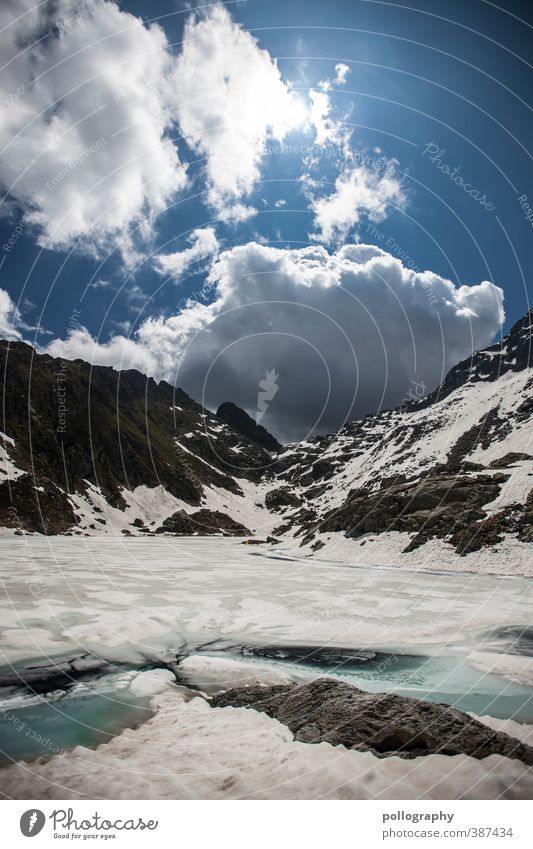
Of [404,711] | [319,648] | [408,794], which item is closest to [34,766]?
[408,794]

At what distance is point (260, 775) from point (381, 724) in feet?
5.83

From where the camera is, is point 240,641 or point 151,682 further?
point 240,641

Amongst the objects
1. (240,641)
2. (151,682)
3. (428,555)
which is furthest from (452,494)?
(151,682)

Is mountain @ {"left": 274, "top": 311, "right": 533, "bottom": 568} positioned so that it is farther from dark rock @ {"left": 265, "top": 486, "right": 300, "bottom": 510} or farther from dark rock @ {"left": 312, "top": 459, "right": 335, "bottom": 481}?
dark rock @ {"left": 312, "top": 459, "right": 335, "bottom": 481}

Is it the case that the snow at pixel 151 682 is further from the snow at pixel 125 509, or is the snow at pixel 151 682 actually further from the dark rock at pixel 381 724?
the snow at pixel 125 509

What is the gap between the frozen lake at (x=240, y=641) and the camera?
20.4 feet

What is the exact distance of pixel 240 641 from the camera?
10.2 m

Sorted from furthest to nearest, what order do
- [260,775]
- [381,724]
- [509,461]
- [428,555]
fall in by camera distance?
[509,461] → [428,555] → [381,724] → [260,775]

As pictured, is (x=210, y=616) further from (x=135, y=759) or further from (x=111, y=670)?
(x=135, y=759)

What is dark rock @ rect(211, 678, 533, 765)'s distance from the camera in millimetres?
4594

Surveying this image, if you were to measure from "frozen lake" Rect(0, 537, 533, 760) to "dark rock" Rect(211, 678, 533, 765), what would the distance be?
1487 millimetres

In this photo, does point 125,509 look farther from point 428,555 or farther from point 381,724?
point 381,724

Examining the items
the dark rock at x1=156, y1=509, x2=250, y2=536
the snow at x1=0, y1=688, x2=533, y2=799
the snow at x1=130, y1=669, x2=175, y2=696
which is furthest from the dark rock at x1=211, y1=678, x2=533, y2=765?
the dark rock at x1=156, y1=509, x2=250, y2=536

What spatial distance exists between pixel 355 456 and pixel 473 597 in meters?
163
